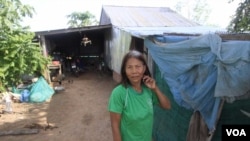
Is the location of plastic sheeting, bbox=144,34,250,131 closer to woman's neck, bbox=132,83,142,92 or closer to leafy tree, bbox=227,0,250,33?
woman's neck, bbox=132,83,142,92

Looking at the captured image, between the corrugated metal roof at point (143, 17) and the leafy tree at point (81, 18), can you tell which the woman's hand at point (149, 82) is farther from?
the leafy tree at point (81, 18)

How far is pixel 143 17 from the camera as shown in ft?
45.3

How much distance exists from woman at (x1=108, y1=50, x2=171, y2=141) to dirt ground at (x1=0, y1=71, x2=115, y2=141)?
402 cm

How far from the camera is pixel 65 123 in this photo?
709 cm

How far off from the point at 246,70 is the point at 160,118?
8.28ft

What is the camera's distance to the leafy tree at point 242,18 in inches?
159

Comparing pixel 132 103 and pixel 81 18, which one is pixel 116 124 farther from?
pixel 81 18

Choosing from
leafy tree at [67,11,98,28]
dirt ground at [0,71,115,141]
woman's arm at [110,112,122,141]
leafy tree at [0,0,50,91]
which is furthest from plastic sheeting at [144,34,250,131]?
leafy tree at [67,11,98,28]

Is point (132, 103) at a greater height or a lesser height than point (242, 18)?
lesser

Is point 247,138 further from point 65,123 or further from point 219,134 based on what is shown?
point 65,123

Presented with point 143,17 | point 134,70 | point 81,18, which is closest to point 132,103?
point 134,70

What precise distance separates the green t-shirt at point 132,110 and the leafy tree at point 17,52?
240 inches

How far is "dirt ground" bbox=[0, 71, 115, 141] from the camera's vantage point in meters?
6.13

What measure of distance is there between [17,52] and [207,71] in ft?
25.3
